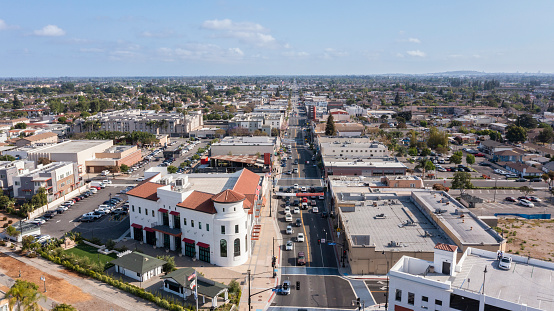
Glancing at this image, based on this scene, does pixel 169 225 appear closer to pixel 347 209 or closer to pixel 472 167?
pixel 347 209

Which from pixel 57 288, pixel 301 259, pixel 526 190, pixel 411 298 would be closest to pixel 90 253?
pixel 57 288

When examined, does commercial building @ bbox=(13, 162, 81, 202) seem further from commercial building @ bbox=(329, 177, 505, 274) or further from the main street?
commercial building @ bbox=(329, 177, 505, 274)

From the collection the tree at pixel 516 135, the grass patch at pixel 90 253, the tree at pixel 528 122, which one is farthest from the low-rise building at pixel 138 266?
the tree at pixel 528 122

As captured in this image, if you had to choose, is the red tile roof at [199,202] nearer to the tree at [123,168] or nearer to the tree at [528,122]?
the tree at [123,168]

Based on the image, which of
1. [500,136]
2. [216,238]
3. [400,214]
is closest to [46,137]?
[216,238]

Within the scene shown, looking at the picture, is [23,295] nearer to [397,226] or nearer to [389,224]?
[389,224]
